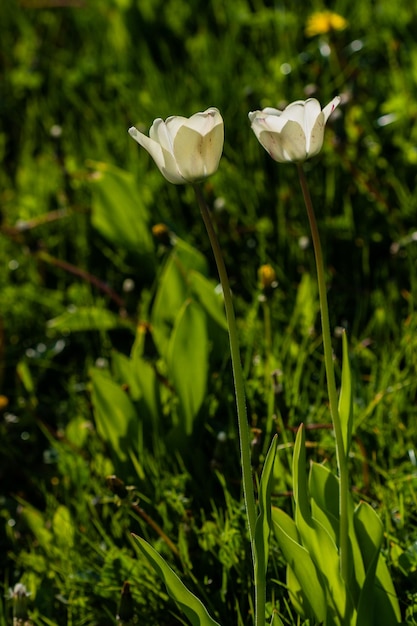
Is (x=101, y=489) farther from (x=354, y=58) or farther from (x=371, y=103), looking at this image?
(x=354, y=58)

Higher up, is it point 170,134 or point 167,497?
point 170,134

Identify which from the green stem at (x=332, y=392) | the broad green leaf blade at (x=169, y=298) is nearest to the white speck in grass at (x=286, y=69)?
the broad green leaf blade at (x=169, y=298)

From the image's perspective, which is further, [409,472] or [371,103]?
[371,103]

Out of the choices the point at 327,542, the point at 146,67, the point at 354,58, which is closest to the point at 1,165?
the point at 146,67

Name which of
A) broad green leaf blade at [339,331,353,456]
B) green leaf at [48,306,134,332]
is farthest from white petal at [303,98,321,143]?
green leaf at [48,306,134,332]

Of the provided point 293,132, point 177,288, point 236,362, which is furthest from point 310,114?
point 177,288

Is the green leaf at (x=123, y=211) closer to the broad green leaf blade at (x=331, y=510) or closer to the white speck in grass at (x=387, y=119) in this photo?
the white speck in grass at (x=387, y=119)

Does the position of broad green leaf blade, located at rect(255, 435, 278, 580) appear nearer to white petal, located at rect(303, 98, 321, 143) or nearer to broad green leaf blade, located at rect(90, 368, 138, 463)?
white petal, located at rect(303, 98, 321, 143)
